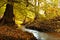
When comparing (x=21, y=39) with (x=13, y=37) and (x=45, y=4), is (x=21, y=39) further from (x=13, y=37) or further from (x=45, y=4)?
(x=45, y=4)

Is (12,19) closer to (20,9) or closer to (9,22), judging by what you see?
(9,22)

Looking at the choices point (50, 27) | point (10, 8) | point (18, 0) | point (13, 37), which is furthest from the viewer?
point (50, 27)

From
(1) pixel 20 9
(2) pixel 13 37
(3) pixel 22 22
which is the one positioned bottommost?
(3) pixel 22 22

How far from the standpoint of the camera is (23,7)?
12523mm

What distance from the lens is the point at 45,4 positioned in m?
13.3

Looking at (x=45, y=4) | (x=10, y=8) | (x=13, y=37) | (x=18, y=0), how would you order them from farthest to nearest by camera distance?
1. (x=10, y=8)
2. (x=45, y=4)
3. (x=18, y=0)
4. (x=13, y=37)

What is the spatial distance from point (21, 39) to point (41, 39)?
249 cm

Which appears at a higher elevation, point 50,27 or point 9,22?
point 9,22

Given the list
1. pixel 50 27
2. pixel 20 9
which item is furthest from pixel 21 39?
pixel 50 27

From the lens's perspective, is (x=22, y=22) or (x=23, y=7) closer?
(x=23, y=7)

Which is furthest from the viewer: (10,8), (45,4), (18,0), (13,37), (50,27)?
(50,27)

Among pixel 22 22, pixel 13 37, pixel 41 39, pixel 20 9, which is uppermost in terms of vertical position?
pixel 20 9

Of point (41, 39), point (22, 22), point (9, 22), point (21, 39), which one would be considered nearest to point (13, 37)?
point (21, 39)

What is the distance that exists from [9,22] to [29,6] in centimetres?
349
